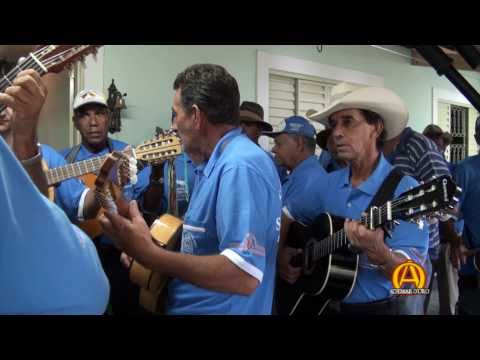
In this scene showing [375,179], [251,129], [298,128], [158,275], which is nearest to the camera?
[158,275]

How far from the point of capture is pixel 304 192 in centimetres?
205

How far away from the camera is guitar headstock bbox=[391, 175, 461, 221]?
45.5 inches

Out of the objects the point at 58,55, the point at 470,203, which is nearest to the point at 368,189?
the point at 470,203

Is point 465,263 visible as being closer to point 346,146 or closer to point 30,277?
point 346,146

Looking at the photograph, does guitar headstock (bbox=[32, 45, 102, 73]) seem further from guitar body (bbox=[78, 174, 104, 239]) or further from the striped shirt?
the striped shirt

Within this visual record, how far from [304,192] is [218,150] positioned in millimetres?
926

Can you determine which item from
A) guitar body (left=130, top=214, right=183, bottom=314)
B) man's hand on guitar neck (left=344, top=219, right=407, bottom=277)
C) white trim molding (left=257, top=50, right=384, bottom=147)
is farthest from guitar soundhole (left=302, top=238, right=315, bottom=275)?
white trim molding (left=257, top=50, right=384, bottom=147)

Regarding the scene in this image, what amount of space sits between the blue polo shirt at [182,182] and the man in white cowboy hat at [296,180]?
47cm

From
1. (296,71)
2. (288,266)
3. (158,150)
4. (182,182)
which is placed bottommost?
(288,266)

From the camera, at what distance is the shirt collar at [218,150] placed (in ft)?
3.92

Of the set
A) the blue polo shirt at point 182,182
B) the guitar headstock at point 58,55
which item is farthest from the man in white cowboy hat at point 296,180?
the guitar headstock at point 58,55

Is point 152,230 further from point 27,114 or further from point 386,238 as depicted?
point 386,238

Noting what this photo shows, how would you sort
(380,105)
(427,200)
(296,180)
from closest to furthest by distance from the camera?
1. (427,200)
2. (380,105)
3. (296,180)

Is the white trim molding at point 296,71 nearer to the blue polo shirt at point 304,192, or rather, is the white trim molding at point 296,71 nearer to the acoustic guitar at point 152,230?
the blue polo shirt at point 304,192
